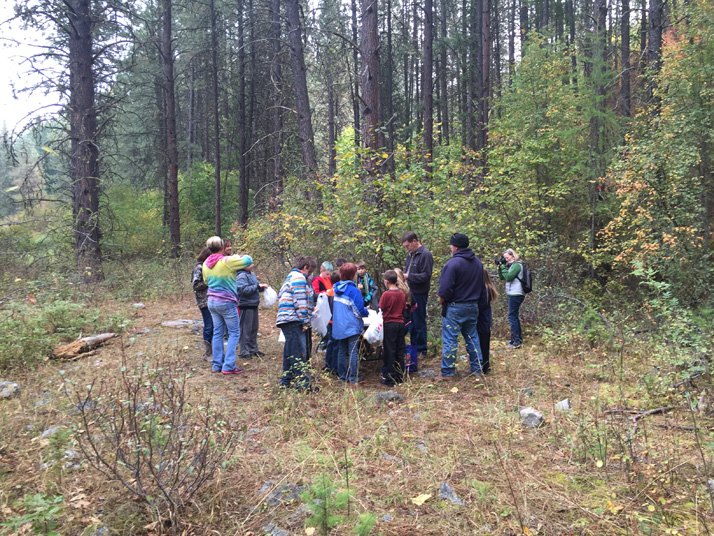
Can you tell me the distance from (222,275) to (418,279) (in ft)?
9.89

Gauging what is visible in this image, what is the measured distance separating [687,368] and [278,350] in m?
5.98

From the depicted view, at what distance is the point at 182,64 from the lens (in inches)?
958

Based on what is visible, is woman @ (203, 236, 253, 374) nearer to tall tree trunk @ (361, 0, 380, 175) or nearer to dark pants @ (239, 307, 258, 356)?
dark pants @ (239, 307, 258, 356)

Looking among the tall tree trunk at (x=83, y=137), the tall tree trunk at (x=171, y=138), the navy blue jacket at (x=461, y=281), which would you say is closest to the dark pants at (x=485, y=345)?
the navy blue jacket at (x=461, y=281)

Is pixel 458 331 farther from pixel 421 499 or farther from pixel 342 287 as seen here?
pixel 421 499

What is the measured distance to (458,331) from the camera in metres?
5.97

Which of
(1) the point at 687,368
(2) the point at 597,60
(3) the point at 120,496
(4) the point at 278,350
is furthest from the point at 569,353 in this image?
(2) the point at 597,60

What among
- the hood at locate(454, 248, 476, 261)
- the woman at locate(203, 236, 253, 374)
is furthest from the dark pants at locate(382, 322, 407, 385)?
the woman at locate(203, 236, 253, 374)

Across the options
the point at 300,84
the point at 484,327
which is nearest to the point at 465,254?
the point at 484,327

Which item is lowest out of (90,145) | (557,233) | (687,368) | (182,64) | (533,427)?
(533,427)

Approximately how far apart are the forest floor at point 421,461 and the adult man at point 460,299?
429mm

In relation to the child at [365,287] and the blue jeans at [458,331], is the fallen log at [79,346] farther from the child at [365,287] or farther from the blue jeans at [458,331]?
the blue jeans at [458,331]

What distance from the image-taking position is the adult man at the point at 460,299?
5820 mm

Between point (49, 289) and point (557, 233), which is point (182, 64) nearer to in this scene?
point (49, 289)
